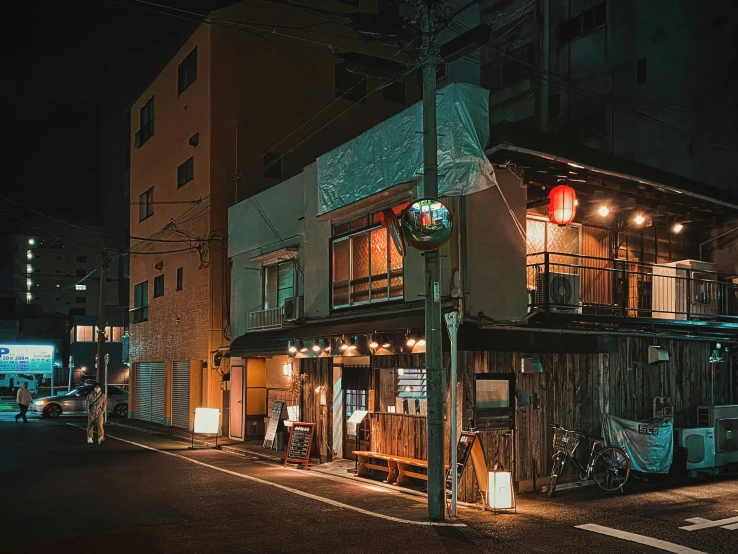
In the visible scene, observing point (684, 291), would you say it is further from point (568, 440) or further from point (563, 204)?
point (568, 440)

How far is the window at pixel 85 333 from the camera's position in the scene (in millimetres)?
62312

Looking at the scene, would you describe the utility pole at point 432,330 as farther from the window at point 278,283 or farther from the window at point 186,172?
the window at point 186,172

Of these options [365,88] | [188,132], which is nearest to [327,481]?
[188,132]

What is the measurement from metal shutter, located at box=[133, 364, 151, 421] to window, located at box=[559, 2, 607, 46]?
23.4 metres

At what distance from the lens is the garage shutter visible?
2802cm

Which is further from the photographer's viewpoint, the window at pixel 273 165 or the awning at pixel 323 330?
the window at pixel 273 165

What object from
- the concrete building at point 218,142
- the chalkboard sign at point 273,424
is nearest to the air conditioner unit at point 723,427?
the chalkboard sign at point 273,424

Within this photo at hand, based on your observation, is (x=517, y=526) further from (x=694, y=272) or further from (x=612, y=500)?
(x=694, y=272)

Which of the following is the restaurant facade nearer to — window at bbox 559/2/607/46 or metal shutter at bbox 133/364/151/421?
window at bbox 559/2/607/46

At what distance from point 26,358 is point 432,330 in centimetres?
4679

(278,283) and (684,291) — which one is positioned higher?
(278,283)

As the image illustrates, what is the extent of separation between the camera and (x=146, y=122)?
34.8 m

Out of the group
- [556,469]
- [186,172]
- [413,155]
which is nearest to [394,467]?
[556,469]

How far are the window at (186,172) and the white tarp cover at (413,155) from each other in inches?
446
